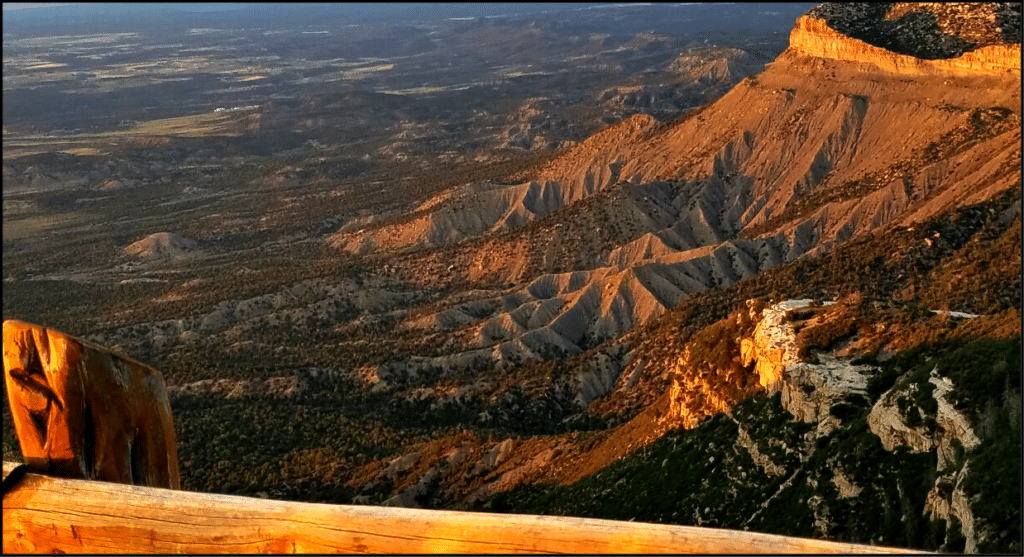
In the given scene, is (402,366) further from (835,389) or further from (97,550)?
(97,550)

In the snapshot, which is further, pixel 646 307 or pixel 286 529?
pixel 646 307

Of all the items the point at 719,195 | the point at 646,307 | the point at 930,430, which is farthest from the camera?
the point at 719,195

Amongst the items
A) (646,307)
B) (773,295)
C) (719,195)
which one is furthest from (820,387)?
(719,195)

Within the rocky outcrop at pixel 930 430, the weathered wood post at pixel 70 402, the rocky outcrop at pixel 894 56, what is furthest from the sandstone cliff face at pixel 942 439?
the rocky outcrop at pixel 894 56

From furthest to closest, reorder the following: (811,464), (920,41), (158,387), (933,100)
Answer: (920,41)
(933,100)
(811,464)
(158,387)

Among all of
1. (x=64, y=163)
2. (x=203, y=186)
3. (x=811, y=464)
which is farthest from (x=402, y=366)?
(x=64, y=163)

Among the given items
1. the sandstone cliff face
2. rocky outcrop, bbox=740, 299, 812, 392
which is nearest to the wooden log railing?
the sandstone cliff face

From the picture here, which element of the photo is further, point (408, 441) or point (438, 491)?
point (408, 441)

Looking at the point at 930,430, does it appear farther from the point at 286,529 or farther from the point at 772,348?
the point at 286,529
